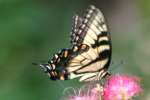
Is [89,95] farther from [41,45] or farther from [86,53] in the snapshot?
[41,45]

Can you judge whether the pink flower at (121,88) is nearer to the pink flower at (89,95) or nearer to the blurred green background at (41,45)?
the pink flower at (89,95)

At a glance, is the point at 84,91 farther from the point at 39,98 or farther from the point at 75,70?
the point at 39,98

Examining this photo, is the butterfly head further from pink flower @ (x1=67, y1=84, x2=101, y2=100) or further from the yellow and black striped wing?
pink flower @ (x1=67, y1=84, x2=101, y2=100)

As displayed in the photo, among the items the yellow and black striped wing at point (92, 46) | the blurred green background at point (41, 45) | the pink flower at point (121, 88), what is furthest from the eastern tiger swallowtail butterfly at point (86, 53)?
the blurred green background at point (41, 45)

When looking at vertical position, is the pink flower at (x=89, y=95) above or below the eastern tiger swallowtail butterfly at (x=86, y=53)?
below

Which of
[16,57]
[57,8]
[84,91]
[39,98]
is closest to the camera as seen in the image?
A: [84,91]

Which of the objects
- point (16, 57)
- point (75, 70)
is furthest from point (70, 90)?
point (16, 57)
